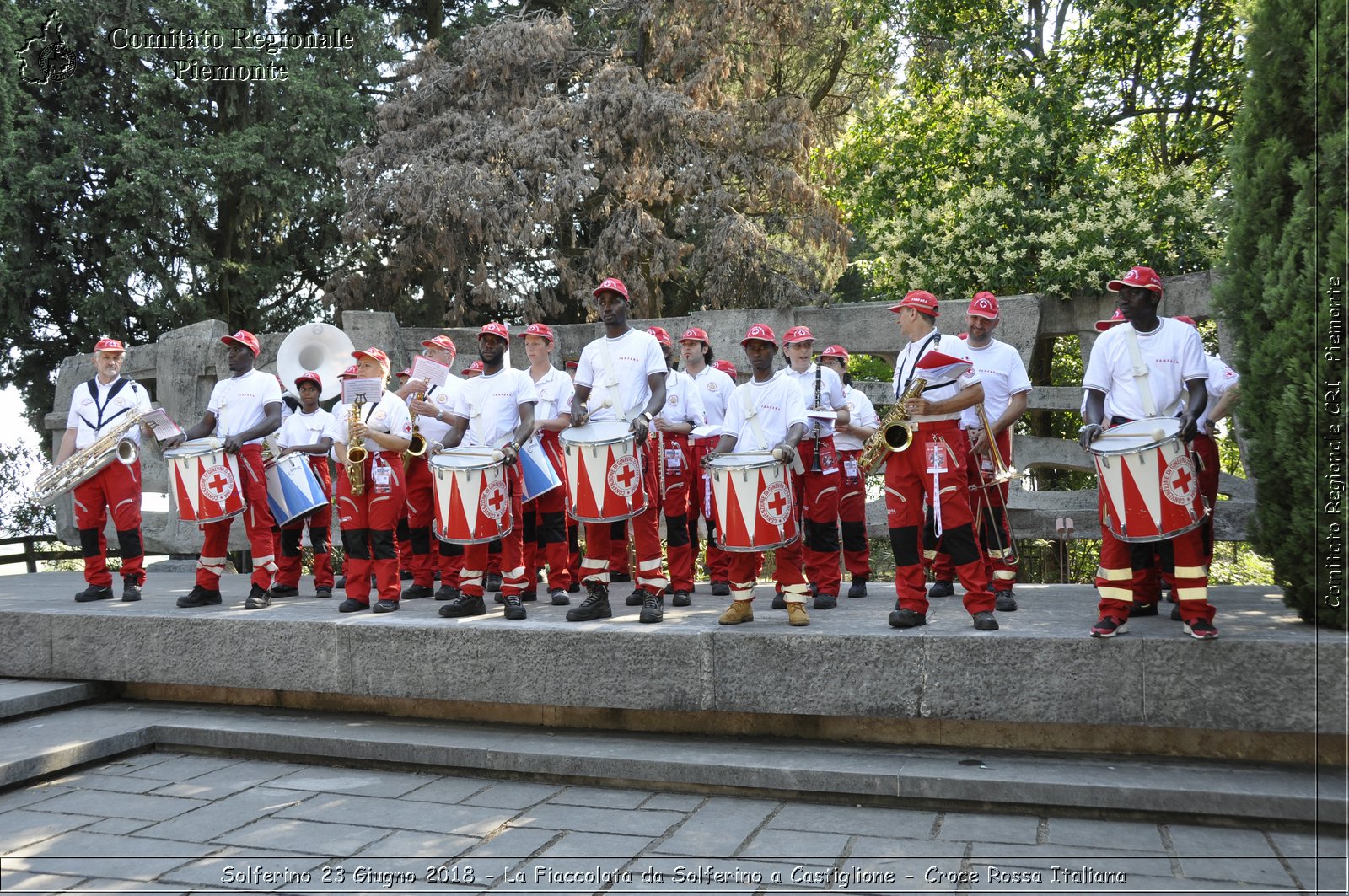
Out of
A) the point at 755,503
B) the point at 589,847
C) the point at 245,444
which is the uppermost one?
the point at 245,444

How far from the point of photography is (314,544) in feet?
27.8

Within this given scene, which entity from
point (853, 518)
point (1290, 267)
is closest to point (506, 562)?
point (853, 518)

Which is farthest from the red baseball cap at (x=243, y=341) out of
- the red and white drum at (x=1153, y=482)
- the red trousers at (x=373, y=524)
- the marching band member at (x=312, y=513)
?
the red and white drum at (x=1153, y=482)

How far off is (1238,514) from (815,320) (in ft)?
12.0

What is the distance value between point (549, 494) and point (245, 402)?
2.53m

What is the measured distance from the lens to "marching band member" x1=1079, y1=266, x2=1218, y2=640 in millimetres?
4797

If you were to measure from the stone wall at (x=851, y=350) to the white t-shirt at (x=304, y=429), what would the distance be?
1.75m

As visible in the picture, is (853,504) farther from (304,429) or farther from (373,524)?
(304,429)

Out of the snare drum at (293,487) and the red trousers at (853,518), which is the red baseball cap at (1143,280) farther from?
the snare drum at (293,487)

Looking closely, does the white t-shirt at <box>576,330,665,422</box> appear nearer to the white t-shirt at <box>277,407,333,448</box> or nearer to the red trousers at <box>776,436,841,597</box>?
the red trousers at <box>776,436,841,597</box>

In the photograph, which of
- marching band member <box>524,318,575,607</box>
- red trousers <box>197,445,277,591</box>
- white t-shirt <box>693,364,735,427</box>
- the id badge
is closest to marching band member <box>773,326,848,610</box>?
the id badge

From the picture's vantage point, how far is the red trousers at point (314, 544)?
838cm

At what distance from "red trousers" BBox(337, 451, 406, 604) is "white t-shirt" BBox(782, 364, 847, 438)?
2796 millimetres

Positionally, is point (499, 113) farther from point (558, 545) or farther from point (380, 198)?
point (558, 545)
